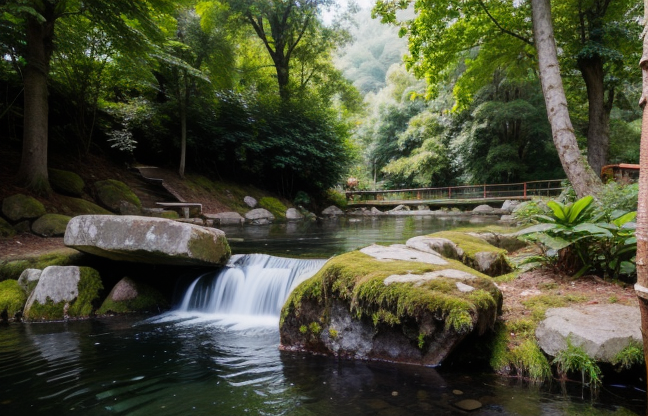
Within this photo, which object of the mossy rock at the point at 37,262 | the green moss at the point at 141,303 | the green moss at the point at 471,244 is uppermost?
the green moss at the point at 471,244

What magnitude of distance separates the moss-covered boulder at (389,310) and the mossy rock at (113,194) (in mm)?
9339

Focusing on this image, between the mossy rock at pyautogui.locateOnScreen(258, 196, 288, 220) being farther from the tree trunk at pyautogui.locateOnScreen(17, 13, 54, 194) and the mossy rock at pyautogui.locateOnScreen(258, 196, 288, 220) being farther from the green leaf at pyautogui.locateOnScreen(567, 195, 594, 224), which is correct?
the green leaf at pyautogui.locateOnScreen(567, 195, 594, 224)

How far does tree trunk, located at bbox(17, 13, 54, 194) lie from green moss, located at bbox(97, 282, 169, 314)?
479 centimetres

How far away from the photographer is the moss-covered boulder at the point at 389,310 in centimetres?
279

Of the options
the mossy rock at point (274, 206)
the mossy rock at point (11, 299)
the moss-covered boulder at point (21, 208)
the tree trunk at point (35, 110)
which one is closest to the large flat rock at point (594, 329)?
the mossy rock at point (11, 299)

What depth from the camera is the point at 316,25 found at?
2016 cm

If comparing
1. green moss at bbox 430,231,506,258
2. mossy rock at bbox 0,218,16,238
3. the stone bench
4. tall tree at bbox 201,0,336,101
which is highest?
tall tree at bbox 201,0,336,101

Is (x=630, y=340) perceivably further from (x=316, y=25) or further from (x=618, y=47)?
(x=316, y=25)

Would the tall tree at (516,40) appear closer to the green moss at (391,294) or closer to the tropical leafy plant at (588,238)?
the tropical leafy plant at (588,238)

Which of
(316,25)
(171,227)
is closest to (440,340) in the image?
(171,227)

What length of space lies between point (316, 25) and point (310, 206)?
34.4 feet

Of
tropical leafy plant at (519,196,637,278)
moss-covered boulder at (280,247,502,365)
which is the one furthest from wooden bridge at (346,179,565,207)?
moss-covered boulder at (280,247,502,365)

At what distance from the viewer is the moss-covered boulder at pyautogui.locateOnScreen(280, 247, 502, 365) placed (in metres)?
2.79

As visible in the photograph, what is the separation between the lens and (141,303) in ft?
17.3
